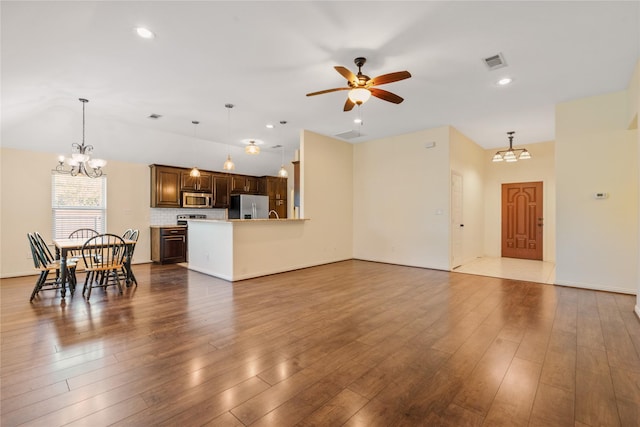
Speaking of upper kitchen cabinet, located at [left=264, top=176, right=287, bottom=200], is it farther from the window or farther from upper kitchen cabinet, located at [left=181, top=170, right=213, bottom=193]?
the window

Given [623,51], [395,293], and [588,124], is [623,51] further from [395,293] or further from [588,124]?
[395,293]

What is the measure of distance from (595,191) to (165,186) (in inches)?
339

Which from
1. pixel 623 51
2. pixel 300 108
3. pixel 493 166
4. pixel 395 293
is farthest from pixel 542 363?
pixel 493 166

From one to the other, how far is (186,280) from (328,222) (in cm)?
331

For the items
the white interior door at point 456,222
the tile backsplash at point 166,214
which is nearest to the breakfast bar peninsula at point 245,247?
the tile backsplash at point 166,214

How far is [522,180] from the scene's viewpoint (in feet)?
25.2

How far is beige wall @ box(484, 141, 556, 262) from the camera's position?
729cm

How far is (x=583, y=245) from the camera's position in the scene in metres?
4.65

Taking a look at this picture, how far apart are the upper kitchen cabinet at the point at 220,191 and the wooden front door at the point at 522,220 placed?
7.80 m

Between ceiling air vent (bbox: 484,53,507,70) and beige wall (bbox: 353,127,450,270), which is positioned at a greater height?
ceiling air vent (bbox: 484,53,507,70)

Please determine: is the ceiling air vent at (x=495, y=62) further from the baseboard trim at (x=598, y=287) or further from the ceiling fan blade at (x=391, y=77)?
the baseboard trim at (x=598, y=287)

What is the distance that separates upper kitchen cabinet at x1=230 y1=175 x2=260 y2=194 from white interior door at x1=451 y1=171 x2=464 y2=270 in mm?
5798

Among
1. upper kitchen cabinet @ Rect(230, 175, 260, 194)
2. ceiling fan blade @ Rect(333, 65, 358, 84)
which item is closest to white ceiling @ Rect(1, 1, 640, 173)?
ceiling fan blade @ Rect(333, 65, 358, 84)

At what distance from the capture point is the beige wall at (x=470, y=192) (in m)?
6.46
